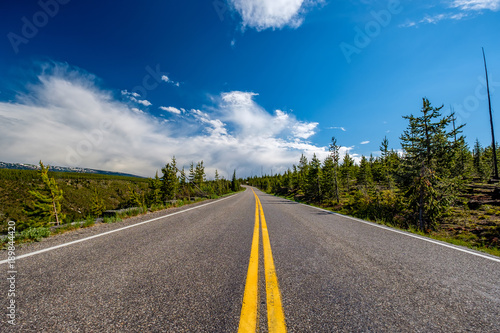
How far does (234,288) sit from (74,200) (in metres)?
49.4

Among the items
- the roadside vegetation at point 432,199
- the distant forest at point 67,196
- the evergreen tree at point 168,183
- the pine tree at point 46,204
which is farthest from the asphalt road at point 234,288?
the evergreen tree at point 168,183

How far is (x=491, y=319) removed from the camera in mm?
1786

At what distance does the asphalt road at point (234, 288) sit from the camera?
164 centimetres

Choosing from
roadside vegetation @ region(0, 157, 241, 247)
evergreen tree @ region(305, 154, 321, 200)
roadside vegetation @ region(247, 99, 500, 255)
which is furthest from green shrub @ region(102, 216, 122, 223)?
evergreen tree @ region(305, 154, 321, 200)

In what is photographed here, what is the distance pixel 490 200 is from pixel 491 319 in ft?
60.6

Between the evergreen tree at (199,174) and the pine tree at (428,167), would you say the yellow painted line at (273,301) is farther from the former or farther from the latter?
the evergreen tree at (199,174)

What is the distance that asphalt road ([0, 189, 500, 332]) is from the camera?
5.37 feet

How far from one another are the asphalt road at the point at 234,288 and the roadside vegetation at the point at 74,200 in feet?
8.66

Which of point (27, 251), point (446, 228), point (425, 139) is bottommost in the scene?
point (446, 228)

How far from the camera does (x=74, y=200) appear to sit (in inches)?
1446

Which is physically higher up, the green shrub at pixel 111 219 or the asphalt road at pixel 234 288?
the asphalt road at pixel 234 288

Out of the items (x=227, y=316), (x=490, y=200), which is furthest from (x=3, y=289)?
(x=490, y=200)

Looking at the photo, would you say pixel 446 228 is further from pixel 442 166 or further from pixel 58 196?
pixel 58 196

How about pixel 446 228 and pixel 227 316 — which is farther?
pixel 446 228
